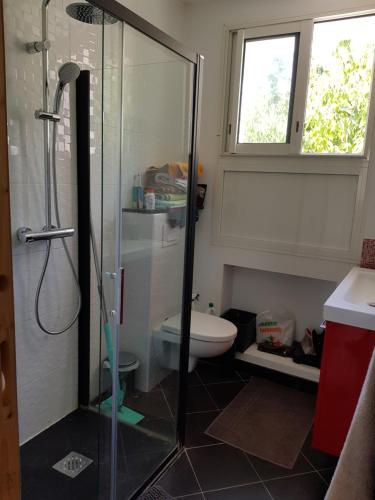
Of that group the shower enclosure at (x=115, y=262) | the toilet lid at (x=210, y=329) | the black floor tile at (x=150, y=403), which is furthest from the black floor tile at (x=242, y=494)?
the toilet lid at (x=210, y=329)

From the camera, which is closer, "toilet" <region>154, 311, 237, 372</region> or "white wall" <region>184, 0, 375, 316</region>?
"toilet" <region>154, 311, 237, 372</region>

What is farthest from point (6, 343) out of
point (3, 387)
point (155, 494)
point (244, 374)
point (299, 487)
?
point (244, 374)

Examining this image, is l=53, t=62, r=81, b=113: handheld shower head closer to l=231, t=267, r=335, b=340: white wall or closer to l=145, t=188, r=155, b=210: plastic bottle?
l=145, t=188, r=155, b=210: plastic bottle

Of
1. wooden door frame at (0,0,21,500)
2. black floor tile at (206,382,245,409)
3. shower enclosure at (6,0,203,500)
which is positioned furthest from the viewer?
black floor tile at (206,382,245,409)

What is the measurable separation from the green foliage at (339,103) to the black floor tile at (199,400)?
5.66 ft

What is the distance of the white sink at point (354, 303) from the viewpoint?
150 centimetres

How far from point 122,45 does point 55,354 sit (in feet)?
4.93

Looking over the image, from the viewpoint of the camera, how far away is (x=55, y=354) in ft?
6.52

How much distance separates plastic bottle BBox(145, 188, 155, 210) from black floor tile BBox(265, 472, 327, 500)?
1.44 metres

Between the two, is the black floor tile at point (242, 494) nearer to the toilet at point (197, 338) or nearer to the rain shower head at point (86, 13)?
the toilet at point (197, 338)

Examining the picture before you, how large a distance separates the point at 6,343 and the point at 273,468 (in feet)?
5.46

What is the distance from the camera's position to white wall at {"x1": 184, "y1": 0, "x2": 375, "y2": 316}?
7.99ft

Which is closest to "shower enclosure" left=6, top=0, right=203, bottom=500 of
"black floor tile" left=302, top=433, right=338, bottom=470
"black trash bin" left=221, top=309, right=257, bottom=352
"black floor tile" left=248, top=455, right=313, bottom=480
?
"black floor tile" left=248, top=455, right=313, bottom=480

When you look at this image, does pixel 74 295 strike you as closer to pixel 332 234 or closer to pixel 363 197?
pixel 332 234
